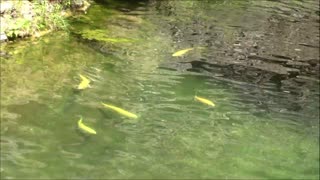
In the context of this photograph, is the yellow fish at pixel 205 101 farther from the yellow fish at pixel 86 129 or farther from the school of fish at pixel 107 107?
the yellow fish at pixel 86 129

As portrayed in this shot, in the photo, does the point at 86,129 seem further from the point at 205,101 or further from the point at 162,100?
the point at 205,101

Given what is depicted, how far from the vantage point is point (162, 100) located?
6.33 metres

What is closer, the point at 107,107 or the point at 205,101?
the point at 107,107

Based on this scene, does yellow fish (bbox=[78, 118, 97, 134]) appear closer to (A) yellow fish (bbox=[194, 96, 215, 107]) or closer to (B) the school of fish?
(B) the school of fish

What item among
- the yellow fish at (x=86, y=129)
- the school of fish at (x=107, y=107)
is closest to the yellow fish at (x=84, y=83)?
the school of fish at (x=107, y=107)

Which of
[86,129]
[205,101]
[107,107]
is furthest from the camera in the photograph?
[205,101]

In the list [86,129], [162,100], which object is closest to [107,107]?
[86,129]

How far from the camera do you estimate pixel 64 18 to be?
349 inches

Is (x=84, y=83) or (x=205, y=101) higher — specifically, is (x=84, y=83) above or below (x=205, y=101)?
above

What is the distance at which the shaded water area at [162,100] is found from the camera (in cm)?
501

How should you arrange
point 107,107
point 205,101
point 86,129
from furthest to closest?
point 205,101 < point 107,107 < point 86,129

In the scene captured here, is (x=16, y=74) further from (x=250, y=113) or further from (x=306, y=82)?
(x=306, y=82)

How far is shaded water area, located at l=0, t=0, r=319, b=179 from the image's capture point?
5.01 meters

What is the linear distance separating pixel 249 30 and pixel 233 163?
4.73 metres
